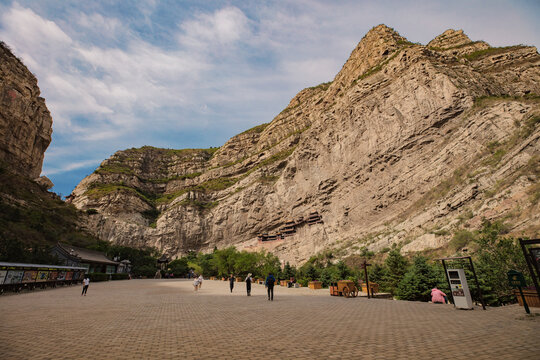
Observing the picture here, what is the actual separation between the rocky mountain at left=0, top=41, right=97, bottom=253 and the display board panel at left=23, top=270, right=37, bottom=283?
686 inches

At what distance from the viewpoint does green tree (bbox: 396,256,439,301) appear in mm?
14422

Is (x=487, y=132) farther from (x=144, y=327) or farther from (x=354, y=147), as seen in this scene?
(x=144, y=327)

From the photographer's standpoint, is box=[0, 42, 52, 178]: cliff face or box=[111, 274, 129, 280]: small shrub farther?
box=[0, 42, 52, 178]: cliff face

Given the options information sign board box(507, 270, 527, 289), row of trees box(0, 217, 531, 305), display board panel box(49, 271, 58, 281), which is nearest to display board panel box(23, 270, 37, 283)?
display board panel box(49, 271, 58, 281)

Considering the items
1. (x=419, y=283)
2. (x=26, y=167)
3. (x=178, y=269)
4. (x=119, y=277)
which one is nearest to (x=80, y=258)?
(x=119, y=277)

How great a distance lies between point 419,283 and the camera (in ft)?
48.1

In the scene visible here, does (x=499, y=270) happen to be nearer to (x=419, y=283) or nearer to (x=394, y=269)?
(x=419, y=283)

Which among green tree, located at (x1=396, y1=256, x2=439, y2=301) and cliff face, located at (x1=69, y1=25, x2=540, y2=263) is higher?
cliff face, located at (x1=69, y1=25, x2=540, y2=263)

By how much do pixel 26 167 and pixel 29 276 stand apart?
190 feet

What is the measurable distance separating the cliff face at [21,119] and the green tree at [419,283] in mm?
76979

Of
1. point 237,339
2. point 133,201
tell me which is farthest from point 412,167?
point 133,201

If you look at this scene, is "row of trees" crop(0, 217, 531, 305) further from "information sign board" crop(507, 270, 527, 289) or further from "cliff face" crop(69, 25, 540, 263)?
"cliff face" crop(69, 25, 540, 263)

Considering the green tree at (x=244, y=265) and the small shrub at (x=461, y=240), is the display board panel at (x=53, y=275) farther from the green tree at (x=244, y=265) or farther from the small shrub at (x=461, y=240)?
the small shrub at (x=461, y=240)

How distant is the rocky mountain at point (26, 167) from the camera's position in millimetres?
40688
